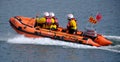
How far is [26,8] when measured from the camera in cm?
5612

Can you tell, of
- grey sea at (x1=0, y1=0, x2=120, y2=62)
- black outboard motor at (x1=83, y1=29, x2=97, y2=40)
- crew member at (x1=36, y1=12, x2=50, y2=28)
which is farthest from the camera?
crew member at (x1=36, y1=12, x2=50, y2=28)

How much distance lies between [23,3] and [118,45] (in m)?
26.5

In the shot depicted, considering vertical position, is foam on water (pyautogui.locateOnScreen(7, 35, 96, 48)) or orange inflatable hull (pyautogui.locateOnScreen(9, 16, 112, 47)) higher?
orange inflatable hull (pyautogui.locateOnScreen(9, 16, 112, 47))

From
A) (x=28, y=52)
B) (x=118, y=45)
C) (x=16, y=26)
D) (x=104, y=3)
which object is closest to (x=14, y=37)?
(x=16, y=26)

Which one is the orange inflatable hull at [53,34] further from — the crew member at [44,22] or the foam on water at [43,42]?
the crew member at [44,22]

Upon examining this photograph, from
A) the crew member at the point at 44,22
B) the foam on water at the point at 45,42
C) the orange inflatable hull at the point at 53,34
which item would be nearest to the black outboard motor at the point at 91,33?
the orange inflatable hull at the point at 53,34

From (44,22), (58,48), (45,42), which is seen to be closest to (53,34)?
(45,42)

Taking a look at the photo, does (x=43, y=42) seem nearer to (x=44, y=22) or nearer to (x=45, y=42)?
(x=45, y=42)

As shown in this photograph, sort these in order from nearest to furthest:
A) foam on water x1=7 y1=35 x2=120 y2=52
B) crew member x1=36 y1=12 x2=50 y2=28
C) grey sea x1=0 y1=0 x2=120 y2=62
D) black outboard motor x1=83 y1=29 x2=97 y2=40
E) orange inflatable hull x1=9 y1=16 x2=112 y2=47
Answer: grey sea x1=0 y1=0 x2=120 y2=62 < foam on water x1=7 y1=35 x2=120 y2=52 < orange inflatable hull x1=9 y1=16 x2=112 y2=47 < black outboard motor x1=83 y1=29 x2=97 y2=40 < crew member x1=36 y1=12 x2=50 y2=28

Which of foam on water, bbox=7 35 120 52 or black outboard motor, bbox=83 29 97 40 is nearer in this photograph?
foam on water, bbox=7 35 120 52

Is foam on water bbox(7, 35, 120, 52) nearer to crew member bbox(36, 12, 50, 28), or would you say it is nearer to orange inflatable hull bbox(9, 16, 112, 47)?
orange inflatable hull bbox(9, 16, 112, 47)

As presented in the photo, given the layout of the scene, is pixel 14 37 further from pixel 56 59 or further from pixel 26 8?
pixel 26 8

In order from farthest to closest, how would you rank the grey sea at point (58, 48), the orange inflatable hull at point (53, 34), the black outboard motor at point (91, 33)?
the black outboard motor at point (91, 33)
the orange inflatable hull at point (53, 34)
the grey sea at point (58, 48)

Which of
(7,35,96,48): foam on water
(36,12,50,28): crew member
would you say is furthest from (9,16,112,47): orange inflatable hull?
(36,12,50,28): crew member
